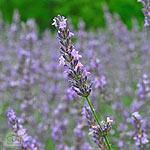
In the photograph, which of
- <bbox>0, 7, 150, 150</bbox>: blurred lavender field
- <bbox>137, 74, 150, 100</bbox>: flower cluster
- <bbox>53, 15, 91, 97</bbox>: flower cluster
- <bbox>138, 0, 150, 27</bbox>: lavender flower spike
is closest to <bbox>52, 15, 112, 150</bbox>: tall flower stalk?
<bbox>53, 15, 91, 97</bbox>: flower cluster

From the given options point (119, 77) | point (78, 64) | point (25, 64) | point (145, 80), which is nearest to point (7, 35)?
point (119, 77)

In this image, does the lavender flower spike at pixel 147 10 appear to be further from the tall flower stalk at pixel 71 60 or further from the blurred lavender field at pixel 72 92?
the tall flower stalk at pixel 71 60

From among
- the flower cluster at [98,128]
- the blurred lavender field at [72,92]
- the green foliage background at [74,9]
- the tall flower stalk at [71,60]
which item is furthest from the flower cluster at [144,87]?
the green foliage background at [74,9]

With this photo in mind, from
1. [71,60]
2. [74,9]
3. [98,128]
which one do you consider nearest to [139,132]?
[98,128]

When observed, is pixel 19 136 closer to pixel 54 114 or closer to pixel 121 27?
pixel 54 114

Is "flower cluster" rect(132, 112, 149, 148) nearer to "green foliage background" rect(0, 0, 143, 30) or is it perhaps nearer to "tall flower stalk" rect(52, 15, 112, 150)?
"tall flower stalk" rect(52, 15, 112, 150)
